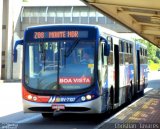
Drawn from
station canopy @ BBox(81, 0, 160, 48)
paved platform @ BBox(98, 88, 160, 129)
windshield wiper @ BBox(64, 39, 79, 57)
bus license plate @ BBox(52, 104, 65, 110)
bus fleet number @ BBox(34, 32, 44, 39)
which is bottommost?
paved platform @ BBox(98, 88, 160, 129)

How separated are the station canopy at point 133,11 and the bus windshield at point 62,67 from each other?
Result: 4.46ft

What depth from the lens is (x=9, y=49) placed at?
52.8 metres

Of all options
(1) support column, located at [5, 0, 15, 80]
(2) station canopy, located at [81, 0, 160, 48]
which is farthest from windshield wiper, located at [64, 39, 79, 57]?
(1) support column, located at [5, 0, 15, 80]

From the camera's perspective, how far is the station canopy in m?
14.1

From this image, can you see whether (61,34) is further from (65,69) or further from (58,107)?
(58,107)

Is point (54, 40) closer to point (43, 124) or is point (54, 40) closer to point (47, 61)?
point (47, 61)

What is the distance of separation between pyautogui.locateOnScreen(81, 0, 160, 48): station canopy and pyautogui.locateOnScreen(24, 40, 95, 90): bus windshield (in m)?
1.36

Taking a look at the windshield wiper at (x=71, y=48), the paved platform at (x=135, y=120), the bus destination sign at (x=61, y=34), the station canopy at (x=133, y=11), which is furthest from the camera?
the station canopy at (x=133, y=11)

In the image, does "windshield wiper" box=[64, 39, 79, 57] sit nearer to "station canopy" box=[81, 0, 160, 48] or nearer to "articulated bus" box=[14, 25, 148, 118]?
"articulated bus" box=[14, 25, 148, 118]

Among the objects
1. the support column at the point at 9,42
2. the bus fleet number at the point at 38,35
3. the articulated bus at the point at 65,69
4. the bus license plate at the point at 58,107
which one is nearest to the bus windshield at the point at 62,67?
the articulated bus at the point at 65,69

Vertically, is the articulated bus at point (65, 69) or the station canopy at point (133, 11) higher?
the station canopy at point (133, 11)

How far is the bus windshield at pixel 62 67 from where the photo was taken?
535 inches

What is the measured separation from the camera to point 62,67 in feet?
45.0

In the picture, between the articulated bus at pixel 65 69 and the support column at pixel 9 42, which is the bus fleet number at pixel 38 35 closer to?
the articulated bus at pixel 65 69
